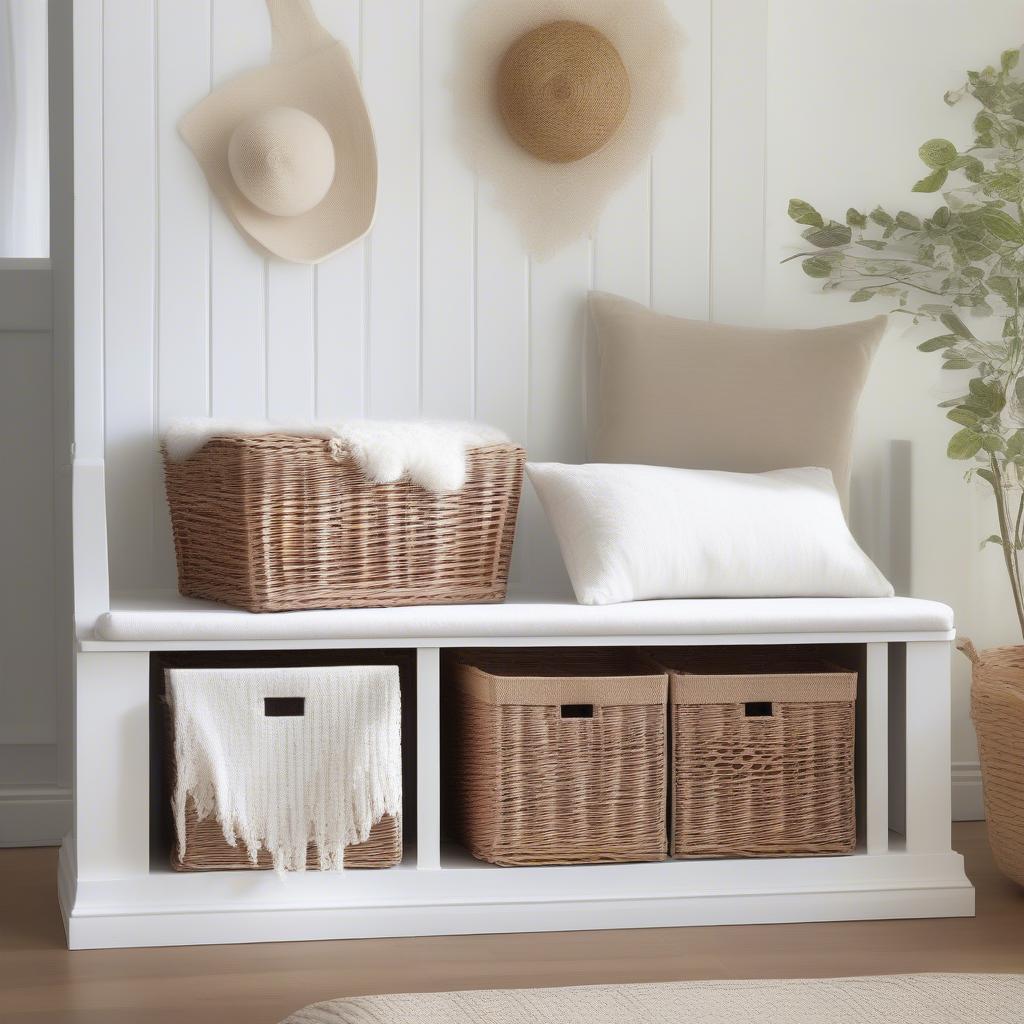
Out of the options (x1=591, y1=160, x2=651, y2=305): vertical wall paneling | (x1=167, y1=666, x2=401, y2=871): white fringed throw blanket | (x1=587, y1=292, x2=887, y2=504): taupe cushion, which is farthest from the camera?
(x1=591, y1=160, x2=651, y2=305): vertical wall paneling

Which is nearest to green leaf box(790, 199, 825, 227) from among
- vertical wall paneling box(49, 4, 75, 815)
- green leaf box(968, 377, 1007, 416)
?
green leaf box(968, 377, 1007, 416)

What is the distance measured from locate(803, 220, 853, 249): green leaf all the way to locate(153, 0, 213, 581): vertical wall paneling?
107cm

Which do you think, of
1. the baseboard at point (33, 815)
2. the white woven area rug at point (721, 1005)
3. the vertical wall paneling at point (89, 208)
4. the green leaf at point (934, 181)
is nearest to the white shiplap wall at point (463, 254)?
the vertical wall paneling at point (89, 208)

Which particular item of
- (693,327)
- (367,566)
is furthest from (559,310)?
(367,566)

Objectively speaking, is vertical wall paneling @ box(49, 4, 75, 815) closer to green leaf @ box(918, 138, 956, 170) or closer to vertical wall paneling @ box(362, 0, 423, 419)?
vertical wall paneling @ box(362, 0, 423, 419)

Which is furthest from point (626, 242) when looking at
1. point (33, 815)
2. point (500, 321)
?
point (33, 815)

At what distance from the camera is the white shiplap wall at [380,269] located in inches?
83.9

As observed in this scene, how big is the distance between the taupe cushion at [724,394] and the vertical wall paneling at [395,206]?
341 mm

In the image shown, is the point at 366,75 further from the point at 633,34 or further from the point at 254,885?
the point at 254,885

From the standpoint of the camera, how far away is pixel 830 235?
2.32 m

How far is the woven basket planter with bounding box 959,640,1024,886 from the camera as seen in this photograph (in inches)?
75.0

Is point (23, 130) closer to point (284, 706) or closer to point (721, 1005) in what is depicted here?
point (284, 706)

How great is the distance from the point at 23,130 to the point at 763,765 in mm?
1690

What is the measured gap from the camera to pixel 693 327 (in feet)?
7.26
